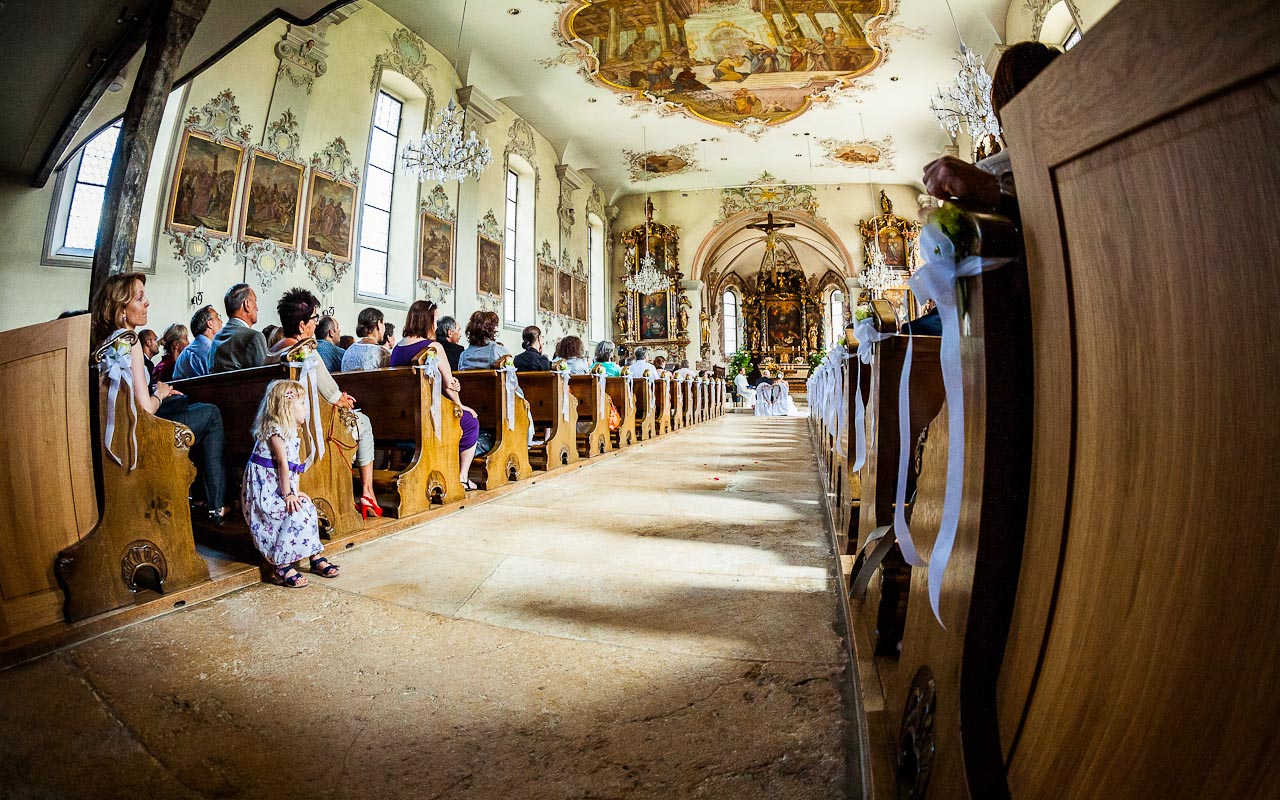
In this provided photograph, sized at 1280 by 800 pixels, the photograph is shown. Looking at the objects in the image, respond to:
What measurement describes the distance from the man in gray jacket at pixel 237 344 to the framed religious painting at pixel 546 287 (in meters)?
9.96

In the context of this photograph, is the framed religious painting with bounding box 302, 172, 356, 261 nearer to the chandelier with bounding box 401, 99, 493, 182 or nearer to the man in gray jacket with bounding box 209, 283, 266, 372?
the chandelier with bounding box 401, 99, 493, 182

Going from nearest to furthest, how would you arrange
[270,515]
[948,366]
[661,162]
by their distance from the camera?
[948,366], [270,515], [661,162]

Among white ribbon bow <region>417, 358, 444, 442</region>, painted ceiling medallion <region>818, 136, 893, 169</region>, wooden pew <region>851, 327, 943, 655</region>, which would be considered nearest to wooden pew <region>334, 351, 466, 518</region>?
white ribbon bow <region>417, 358, 444, 442</region>

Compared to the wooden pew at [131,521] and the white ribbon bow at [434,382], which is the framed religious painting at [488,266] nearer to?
the white ribbon bow at [434,382]

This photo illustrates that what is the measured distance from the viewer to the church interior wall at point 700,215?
54.1 ft

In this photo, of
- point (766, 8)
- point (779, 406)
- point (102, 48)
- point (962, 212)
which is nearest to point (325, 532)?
point (962, 212)

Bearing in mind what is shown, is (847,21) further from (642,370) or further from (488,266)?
(488,266)

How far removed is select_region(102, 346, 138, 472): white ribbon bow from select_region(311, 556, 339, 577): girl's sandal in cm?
60

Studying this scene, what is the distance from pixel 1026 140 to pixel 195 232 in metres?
7.79

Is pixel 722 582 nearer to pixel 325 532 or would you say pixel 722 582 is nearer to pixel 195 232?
pixel 325 532

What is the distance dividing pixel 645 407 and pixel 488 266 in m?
5.23

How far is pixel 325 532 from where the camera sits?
2443mm

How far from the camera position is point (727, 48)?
10.3 meters

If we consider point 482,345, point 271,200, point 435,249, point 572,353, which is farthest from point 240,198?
point 482,345
